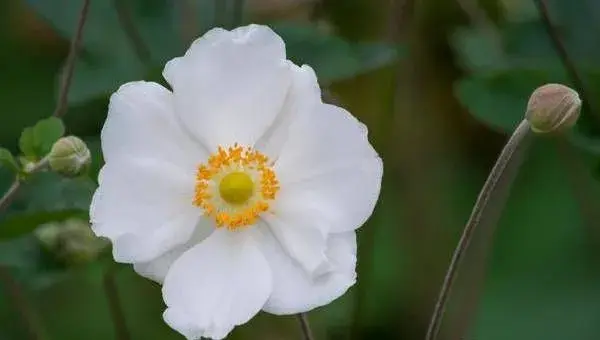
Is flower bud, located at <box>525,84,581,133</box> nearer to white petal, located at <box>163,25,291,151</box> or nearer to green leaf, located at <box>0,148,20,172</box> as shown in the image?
white petal, located at <box>163,25,291,151</box>

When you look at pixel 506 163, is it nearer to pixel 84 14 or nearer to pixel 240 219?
pixel 240 219

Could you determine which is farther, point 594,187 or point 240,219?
point 594,187

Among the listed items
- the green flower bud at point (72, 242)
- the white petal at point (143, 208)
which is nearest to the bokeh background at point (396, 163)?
the green flower bud at point (72, 242)

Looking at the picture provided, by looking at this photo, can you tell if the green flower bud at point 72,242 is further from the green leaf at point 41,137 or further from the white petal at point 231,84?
the white petal at point 231,84

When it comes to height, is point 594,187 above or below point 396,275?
above

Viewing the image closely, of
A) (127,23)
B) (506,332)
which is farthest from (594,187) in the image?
(127,23)
